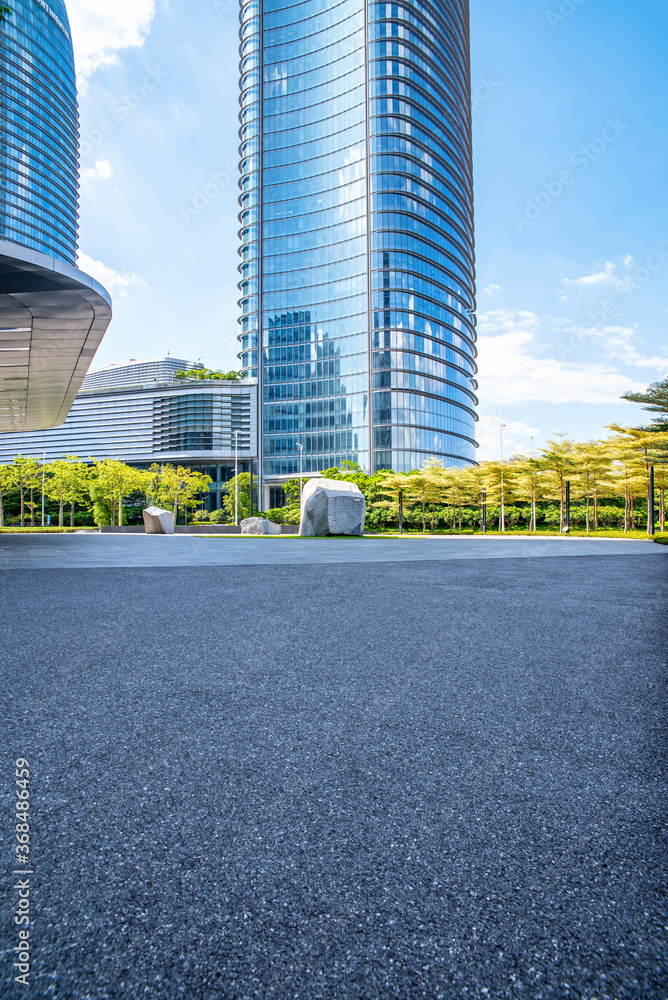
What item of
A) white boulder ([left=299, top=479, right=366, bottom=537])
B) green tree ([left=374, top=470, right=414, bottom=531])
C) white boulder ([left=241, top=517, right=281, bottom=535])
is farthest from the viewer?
green tree ([left=374, top=470, right=414, bottom=531])

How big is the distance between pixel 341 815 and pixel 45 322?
13.8 m

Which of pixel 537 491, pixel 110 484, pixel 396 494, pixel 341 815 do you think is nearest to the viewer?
pixel 341 815

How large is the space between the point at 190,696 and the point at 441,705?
1517 millimetres

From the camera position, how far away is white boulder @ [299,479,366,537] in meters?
26.2

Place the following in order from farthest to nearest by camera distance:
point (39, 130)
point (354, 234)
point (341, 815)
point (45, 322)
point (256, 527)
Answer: point (39, 130), point (354, 234), point (256, 527), point (45, 322), point (341, 815)

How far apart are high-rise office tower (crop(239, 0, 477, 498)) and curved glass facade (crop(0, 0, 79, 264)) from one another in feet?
101

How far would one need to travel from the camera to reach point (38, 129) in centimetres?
8225

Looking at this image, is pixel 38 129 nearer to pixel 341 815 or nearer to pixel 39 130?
pixel 39 130

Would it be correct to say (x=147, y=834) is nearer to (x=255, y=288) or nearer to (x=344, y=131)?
(x=255, y=288)

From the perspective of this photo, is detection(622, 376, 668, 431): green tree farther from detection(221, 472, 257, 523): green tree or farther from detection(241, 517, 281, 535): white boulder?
detection(221, 472, 257, 523): green tree

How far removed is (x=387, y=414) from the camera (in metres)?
67.6

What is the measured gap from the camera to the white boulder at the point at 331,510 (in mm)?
26250

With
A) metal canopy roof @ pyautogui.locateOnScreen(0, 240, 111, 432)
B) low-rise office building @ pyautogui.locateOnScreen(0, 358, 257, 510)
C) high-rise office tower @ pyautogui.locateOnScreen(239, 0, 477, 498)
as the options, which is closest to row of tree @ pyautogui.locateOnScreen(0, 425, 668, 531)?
low-rise office building @ pyautogui.locateOnScreen(0, 358, 257, 510)

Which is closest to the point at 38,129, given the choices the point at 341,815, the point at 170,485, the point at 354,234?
the point at 354,234
